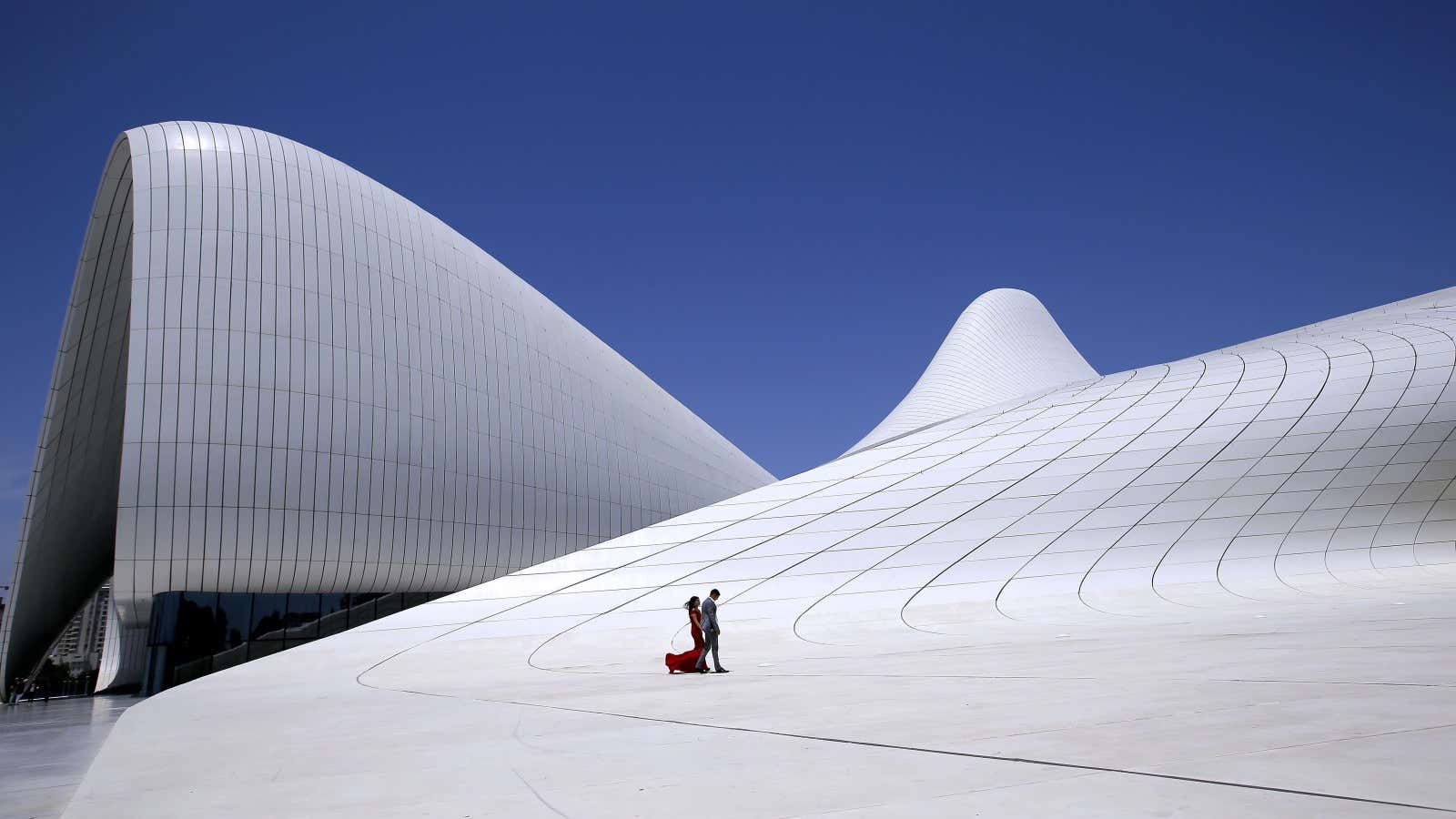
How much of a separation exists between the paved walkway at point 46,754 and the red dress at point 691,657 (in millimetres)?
7216

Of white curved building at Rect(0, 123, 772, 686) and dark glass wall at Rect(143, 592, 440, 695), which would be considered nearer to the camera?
white curved building at Rect(0, 123, 772, 686)

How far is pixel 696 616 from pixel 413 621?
356 inches

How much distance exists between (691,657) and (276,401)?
64.2 feet

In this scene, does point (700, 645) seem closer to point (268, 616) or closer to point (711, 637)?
point (711, 637)

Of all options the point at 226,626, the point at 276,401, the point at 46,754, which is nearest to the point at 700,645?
the point at 46,754

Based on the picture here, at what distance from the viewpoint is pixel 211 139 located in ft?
95.1

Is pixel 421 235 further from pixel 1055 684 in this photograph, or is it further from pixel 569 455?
pixel 1055 684

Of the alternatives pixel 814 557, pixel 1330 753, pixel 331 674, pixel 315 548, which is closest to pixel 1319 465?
pixel 814 557

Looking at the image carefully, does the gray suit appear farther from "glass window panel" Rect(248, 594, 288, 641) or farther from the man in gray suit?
"glass window panel" Rect(248, 594, 288, 641)

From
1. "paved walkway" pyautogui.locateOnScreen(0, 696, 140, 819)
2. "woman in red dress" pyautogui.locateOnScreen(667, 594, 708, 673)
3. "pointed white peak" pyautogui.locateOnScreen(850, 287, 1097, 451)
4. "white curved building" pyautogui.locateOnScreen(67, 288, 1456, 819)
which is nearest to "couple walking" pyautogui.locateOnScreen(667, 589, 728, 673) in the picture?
"woman in red dress" pyautogui.locateOnScreen(667, 594, 708, 673)

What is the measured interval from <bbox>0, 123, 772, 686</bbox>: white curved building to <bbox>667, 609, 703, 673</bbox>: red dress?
61.4 ft

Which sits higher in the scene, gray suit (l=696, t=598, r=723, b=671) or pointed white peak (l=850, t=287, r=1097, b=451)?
pointed white peak (l=850, t=287, r=1097, b=451)

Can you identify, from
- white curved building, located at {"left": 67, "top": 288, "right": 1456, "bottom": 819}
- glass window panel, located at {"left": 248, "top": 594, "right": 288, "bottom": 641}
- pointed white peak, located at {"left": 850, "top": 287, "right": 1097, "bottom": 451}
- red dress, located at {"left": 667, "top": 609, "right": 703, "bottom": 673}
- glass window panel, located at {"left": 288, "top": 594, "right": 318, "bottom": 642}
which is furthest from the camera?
pointed white peak, located at {"left": 850, "top": 287, "right": 1097, "bottom": 451}

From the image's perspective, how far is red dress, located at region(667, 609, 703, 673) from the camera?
13.3m
